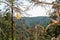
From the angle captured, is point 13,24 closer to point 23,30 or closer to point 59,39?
point 23,30

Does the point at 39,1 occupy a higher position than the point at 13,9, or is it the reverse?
the point at 39,1

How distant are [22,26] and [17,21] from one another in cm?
8

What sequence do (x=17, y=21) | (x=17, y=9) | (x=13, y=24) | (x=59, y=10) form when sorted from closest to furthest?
1. (x=59, y=10)
2. (x=17, y=9)
3. (x=13, y=24)
4. (x=17, y=21)

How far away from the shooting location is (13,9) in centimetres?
178

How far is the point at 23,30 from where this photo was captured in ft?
7.25

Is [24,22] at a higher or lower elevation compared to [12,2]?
lower

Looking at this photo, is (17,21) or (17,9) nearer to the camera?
(17,9)

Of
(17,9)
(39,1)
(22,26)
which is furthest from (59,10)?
(22,26)

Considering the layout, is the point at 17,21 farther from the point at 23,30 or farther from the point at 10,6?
the point at 10,6

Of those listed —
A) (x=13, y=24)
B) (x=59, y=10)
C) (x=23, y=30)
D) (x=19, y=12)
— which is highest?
(x=59, y=10)

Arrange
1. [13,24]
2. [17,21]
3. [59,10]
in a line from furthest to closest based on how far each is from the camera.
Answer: [17,21] < [13,24] < [59,10]

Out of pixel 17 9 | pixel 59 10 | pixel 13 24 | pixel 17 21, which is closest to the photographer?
pixel 59 10

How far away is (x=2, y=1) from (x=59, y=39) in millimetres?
1043

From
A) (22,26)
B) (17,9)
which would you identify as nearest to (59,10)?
(17,9)
